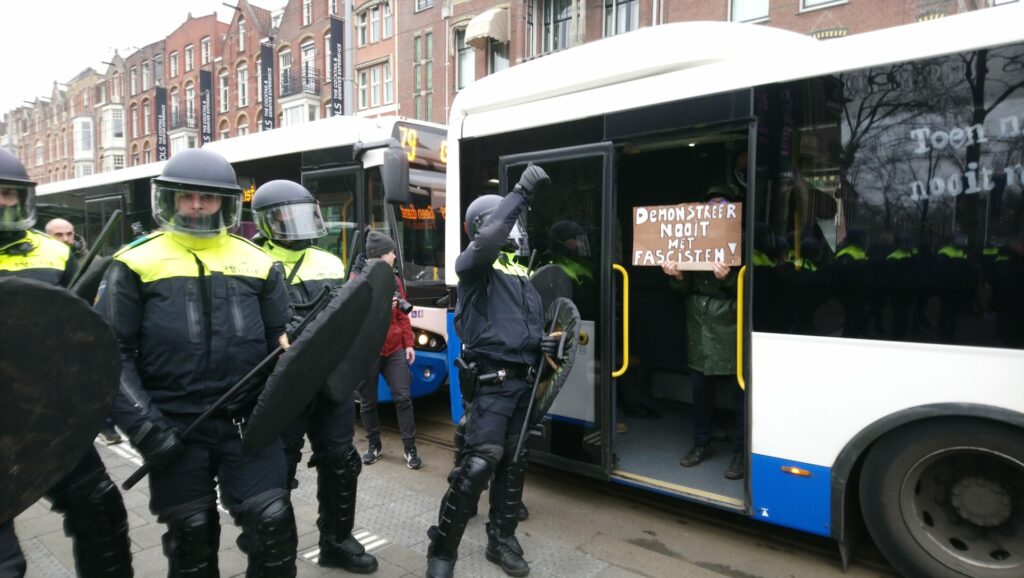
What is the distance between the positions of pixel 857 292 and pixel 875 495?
104 cm

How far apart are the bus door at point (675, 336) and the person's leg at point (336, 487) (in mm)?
1729

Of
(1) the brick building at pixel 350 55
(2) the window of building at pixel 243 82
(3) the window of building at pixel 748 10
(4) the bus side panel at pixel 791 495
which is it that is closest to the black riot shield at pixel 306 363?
(4) the bus side panel at pixel 791 495

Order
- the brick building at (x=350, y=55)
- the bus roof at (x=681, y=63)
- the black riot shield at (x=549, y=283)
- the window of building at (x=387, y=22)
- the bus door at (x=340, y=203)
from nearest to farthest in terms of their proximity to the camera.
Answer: the bus roof at (x=681, y=63) → the black riot shield at (x=549, y=283) → the bus door at (x=340, y=203) → the brick building at (x=350, y=55) → the window of building at (x=387, y=22)

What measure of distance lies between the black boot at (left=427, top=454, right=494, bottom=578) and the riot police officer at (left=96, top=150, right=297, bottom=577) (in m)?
0.83

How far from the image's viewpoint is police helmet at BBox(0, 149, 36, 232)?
3016 mm

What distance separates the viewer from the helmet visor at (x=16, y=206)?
3021mm

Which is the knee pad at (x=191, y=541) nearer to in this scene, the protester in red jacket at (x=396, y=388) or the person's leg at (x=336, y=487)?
the person's leg at (x=336, y=487)

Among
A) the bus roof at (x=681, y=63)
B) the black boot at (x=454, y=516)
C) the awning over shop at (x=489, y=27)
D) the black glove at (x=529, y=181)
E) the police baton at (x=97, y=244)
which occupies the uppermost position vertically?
the awning over shop at (x=489, y=27)

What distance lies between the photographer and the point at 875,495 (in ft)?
10.3

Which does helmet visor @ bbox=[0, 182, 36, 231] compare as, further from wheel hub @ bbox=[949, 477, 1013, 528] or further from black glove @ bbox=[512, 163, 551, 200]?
wheel hub @ bbox=[949, 477, 1013, 528]

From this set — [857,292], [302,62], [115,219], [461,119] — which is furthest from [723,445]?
[302,62]

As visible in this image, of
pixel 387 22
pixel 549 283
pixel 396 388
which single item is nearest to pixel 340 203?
pixel 396 388

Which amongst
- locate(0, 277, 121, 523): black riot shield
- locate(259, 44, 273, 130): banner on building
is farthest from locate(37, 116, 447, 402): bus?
locate(259, 44, 273, 130): banner on building

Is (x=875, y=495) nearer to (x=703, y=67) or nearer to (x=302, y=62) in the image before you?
(x=703, y=67)
